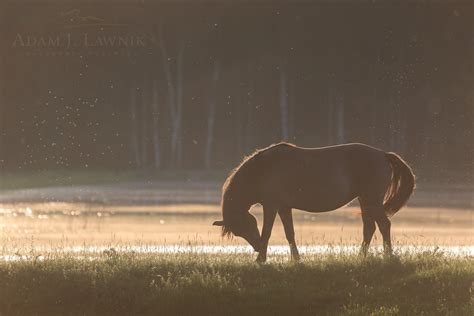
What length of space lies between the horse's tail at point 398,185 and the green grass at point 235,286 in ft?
5.50

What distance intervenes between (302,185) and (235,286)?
2.80 meters

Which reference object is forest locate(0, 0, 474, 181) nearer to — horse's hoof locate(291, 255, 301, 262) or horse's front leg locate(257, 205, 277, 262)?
horse's front leg locate(257, 205, 277, 262)

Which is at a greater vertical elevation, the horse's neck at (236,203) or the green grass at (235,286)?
the horse's neck at (236,203)

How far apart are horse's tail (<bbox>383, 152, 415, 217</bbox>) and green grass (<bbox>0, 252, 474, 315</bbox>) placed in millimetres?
1675

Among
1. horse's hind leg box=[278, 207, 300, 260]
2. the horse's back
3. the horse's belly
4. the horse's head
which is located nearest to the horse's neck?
the horse's head

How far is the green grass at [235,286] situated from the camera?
568 inches

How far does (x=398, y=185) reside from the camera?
1797 centimetres

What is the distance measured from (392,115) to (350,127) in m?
2.58

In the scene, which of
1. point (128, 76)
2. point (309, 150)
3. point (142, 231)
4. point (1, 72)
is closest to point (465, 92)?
point (128, 76)

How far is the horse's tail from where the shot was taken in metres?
17.8

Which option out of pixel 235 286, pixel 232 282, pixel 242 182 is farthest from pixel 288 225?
pixel 235 286

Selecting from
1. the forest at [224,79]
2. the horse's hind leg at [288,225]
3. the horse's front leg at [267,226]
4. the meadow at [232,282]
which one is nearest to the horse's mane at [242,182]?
the horse's front leg at [267,226]

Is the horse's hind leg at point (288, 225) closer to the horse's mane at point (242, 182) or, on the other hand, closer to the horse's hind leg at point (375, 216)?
the horse's mane at point (242, 182)

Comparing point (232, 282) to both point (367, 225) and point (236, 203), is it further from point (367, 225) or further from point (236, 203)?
point (367, 225)
